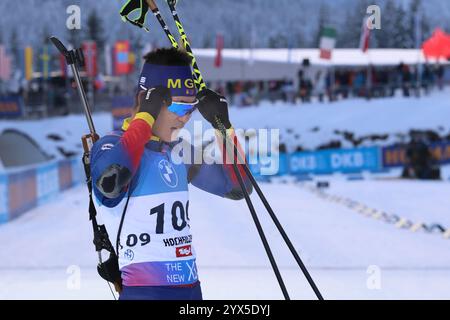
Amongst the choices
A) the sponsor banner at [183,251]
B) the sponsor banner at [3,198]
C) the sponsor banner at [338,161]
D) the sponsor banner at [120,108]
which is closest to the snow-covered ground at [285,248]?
the sponsor banner at [3,198]

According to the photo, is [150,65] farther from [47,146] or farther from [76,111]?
[76,111]

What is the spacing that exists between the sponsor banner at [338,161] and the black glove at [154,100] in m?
18.5

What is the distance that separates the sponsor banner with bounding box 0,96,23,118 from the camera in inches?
1218

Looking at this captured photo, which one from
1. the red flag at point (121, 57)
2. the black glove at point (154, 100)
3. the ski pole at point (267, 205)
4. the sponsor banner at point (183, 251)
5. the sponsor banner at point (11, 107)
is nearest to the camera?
the black glove at point (154, 100)

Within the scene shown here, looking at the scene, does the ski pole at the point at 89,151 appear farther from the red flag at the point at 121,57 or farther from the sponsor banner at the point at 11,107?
the red flag at the point at 121,57

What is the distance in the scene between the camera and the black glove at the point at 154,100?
288 cm

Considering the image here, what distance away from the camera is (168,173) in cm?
299

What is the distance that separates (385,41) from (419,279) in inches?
1340

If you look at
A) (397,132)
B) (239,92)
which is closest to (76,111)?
(239,92)

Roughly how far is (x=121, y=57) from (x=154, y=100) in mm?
30785

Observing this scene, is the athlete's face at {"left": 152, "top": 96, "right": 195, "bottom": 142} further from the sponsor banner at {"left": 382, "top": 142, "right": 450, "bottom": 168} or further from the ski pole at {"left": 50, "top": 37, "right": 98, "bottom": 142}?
the sponsor banner at {"left": 382, "top": 142, "right": 450, "bottom": 168}

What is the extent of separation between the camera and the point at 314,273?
742 cm

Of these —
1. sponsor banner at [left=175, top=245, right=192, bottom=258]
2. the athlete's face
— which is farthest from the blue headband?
sponsor banner at [left=175, top=245, right=192, bottom=258]
